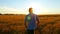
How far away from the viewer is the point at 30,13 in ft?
30.1

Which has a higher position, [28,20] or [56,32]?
[28,20]

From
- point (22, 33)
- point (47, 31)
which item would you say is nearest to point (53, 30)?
point (47, 31)

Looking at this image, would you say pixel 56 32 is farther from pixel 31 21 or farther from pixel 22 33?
pixel 31 21

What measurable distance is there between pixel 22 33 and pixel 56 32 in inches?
65.8

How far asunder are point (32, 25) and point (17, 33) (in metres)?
3.09

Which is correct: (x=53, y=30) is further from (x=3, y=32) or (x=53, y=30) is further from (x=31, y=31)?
(x=31, y=31)

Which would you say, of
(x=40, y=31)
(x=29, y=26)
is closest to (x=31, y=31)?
(x=29, y=26)

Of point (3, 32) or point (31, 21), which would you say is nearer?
point (31, 21)

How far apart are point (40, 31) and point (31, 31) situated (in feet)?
9.82

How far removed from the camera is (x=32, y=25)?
30.4 ft

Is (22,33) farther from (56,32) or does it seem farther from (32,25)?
(32,25)

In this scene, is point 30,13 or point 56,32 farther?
point 56,32

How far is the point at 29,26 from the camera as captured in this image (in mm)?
9312

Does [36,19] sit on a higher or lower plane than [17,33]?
higher
